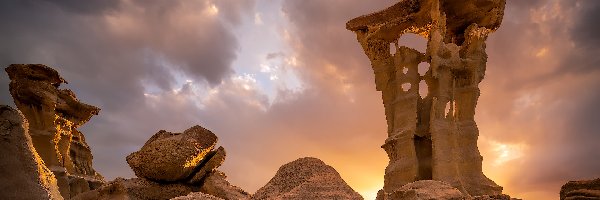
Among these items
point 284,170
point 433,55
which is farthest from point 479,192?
point 284,170

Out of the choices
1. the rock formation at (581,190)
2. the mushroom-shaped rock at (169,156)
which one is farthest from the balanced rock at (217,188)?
the rock formation at (581,190)

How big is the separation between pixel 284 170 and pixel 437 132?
979 cm

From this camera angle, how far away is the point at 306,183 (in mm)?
5938

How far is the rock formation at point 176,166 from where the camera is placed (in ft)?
36.6

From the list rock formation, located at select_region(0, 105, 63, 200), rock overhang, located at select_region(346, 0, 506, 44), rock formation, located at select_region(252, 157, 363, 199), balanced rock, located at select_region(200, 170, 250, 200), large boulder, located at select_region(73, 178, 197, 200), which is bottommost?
rock formation, located at select_region(0, 105, 63, 200)

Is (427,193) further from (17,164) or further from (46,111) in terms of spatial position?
(46,111)

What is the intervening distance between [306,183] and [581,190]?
5.96m

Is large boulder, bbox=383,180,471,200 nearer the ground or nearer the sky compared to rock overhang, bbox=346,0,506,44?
nearer the ground

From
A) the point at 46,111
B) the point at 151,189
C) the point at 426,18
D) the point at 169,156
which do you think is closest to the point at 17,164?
the point at 169,156

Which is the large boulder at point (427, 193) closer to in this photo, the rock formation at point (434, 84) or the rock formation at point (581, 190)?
the rock formation at point (581, 190)

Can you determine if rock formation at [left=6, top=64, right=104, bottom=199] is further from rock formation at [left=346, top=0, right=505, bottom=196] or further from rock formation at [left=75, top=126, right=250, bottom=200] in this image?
rock formation at [left=346, top=0, right=505, bottom=196]

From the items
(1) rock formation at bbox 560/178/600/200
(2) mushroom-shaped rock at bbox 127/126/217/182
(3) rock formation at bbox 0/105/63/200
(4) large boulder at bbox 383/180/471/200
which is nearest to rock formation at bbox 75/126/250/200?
(2) mushroom-shaped rock at bbox 127/126/217/182

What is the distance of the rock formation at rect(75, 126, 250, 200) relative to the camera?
11.2 m

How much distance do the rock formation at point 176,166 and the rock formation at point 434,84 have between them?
6.28 metres
